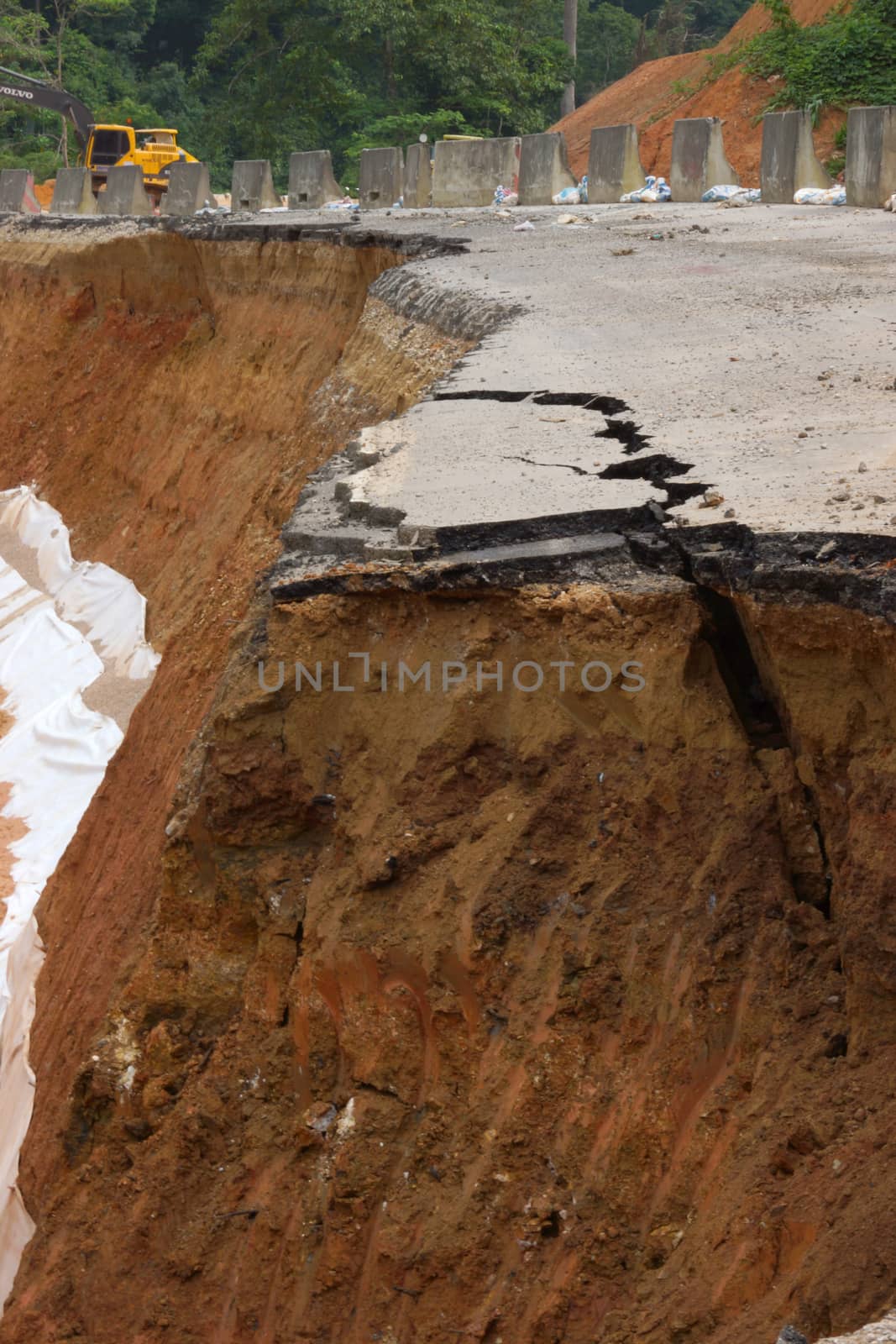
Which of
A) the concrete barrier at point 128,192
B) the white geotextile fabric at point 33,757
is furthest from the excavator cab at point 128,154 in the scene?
the white geotextile fabric at point 33,757

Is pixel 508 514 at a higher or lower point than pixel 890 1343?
higher

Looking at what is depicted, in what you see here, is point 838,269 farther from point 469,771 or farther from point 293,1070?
point 293,1070

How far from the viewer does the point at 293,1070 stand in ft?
13.3

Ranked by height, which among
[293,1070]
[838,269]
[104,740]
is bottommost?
[104,740]

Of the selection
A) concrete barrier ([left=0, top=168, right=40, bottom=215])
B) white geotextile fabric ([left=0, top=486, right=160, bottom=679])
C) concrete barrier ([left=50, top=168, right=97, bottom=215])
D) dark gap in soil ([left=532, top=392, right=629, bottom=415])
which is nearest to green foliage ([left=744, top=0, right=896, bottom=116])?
concrete barrier ([left=50, top=168, right=97, bottom=215])

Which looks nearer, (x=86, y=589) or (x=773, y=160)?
(x=86, y=589)

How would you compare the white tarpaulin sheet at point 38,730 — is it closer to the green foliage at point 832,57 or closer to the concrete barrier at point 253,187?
the concrete barrier at point 253,187

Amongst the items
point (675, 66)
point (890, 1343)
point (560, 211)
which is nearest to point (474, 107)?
point (675, 66)

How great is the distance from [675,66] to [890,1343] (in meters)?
36.6

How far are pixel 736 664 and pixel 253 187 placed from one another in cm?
2030

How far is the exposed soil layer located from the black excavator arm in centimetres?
2585

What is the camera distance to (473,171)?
1934 cm

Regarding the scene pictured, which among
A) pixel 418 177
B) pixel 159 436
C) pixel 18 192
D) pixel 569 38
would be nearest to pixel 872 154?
pixel 159 436

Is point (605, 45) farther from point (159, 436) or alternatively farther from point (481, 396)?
point (481, 396)
